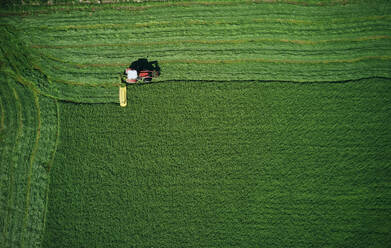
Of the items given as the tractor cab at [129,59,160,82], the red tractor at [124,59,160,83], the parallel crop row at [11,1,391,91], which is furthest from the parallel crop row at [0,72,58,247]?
the tractor cab at [129,59,160,82]

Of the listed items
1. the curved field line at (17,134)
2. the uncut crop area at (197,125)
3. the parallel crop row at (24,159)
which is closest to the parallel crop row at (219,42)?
the uncut crop area at (197,125)

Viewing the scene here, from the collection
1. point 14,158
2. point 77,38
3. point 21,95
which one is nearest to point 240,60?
point 77,38

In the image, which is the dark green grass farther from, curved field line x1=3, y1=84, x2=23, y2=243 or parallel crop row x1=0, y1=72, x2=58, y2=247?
curved field line x1=3, y1=84, x2=23, y2=243

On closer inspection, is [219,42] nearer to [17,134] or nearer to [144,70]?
[144,70]

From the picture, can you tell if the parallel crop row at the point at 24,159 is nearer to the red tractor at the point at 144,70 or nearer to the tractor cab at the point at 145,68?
the red tractor at the point at 144,70

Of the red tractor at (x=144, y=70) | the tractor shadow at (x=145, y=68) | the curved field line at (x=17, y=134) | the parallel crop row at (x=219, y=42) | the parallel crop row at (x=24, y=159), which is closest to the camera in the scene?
the parallel crop row at (x=24, y=159)

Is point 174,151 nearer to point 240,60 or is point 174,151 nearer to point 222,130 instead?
point 222,130
